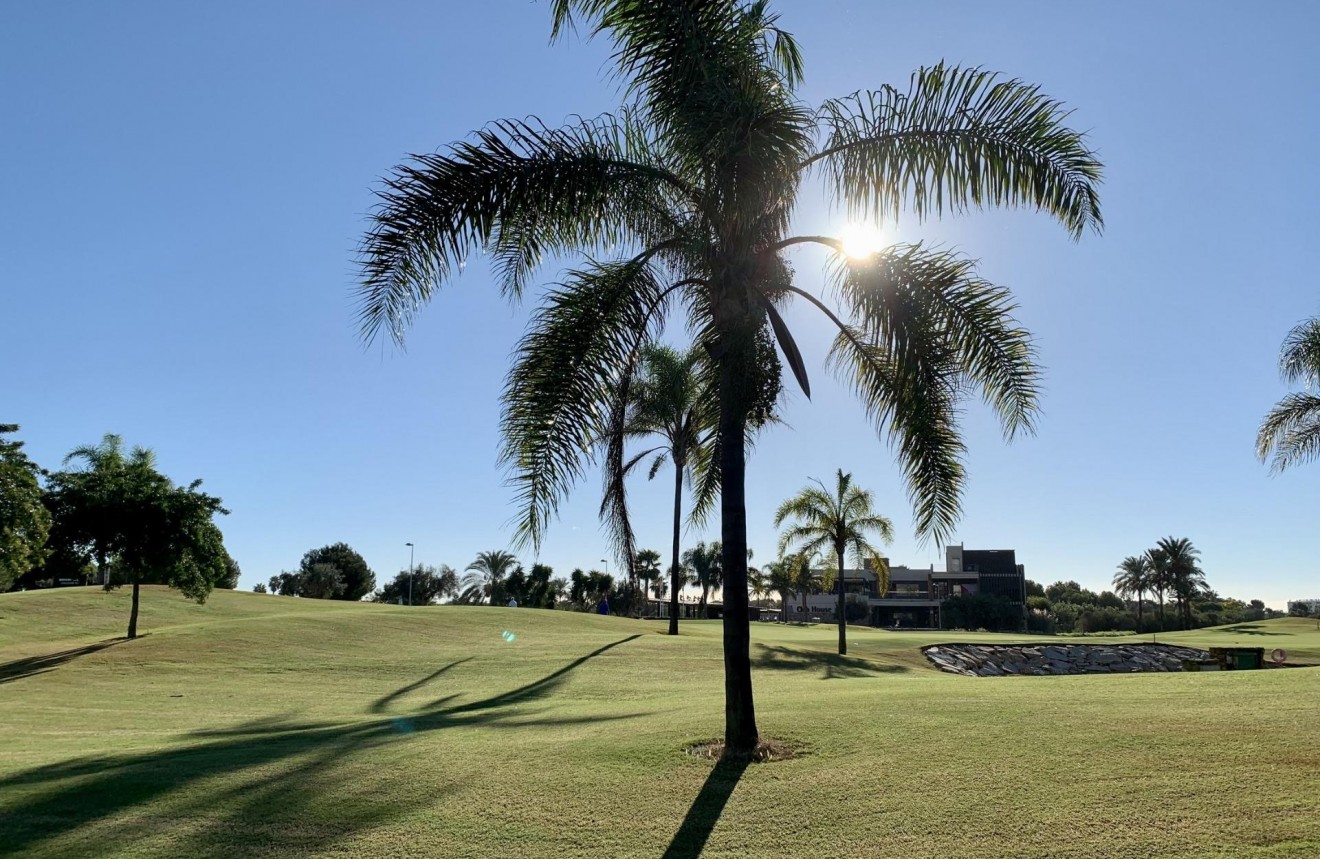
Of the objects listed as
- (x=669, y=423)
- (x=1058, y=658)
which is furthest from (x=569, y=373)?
(x=1058, y=658)

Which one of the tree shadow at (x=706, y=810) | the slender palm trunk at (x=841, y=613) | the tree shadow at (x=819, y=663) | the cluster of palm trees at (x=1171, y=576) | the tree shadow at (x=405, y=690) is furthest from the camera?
the cluster of palm trees at (x=1171, y=576)

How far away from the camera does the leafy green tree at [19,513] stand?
2186cm

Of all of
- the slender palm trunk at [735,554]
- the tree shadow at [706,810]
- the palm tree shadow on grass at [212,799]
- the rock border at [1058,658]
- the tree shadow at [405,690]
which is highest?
the slender palm trunk at [735,554]

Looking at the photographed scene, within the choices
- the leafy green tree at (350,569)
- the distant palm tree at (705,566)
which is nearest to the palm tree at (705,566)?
the distant palm tree at (705,566)

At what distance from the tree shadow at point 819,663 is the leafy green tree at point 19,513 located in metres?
19.9

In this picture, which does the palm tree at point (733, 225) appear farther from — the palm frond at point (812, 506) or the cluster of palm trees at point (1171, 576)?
the cluster of palm trees at point (1171, 576)

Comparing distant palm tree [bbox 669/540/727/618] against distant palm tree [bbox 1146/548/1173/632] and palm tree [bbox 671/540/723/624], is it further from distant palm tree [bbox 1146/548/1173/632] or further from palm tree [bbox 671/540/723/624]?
distant palm tree [bbox 1146/548/1173/632]

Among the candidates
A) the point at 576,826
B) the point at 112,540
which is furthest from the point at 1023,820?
the point at 112,540

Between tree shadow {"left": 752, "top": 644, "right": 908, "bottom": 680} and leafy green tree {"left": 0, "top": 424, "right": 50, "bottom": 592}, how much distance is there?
19945 millimetres

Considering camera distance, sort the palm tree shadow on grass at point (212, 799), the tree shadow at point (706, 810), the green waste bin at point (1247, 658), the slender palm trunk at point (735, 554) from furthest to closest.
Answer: the green waste bin at point (1247, 658) < the slender palm trunk at point (735, 554) < the palm tree shadow on grass at point (212, 799) < the tree shadow at point (706, 810)

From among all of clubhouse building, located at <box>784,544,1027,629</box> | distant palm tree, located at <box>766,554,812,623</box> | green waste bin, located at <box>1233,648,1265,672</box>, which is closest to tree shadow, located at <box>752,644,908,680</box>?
green waste bin, located at <box>1233,648,1265,672</box>

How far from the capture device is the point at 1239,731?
8117 mm

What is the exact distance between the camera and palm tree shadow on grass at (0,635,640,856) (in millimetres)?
6891

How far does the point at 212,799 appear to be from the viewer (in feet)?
25.9
